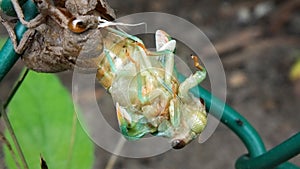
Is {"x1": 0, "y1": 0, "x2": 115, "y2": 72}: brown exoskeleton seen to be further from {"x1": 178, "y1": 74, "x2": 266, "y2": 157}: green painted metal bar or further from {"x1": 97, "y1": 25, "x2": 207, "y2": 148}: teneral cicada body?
{"x1": 178, "y1": 74, "x2": 266, "y2": 157}: green painted metal bar

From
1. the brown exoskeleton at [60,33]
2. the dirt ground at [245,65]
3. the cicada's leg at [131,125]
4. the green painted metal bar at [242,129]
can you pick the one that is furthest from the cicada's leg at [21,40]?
the dirt ground at [245,65]

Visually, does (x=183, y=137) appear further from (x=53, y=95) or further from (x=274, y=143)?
(x=274, y=143)

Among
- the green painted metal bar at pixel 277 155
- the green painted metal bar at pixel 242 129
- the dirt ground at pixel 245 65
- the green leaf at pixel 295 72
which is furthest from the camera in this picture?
the green leaf at pixel 295 72

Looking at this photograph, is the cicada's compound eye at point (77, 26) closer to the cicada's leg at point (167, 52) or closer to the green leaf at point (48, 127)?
the cicada's leg at point (167, 52)

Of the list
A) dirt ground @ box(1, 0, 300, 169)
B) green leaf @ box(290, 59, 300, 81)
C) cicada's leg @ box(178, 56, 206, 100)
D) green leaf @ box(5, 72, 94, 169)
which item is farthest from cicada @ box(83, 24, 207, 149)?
green leaf @ box(290, 59, 300, 81)

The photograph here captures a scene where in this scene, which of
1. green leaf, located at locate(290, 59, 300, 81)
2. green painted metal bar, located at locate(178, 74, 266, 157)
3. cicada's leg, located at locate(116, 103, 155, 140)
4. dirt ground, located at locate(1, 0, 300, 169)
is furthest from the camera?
green leaf, located at locate(290, 59, 300, 81)

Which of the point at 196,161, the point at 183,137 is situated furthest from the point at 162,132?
the point at 196,161

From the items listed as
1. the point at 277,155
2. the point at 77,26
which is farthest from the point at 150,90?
the point at 277,155

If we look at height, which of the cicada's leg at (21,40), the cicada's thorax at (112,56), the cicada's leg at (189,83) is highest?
the cicada's leg at (21,40)
